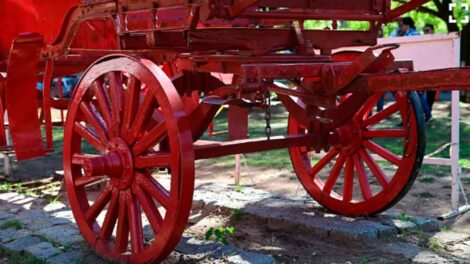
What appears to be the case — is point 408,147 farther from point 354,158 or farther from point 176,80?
point 176,80

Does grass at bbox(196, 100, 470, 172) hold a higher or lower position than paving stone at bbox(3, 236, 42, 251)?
lower

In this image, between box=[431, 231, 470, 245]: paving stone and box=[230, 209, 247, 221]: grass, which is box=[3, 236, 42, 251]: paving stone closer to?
box=[230, 209, 247, 221]: grass

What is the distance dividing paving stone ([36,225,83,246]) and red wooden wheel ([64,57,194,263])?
30cm

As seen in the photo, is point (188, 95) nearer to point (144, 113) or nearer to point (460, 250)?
point (144, 113)

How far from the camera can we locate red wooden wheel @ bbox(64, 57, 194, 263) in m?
3.57

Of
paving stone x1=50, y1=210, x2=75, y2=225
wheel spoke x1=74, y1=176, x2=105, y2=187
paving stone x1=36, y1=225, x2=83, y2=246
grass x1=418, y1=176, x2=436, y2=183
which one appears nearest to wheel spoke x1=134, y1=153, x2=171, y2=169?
wheel spoke x1=74, y1=176, x2=105, y2=187

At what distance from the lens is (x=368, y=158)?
5.34 m

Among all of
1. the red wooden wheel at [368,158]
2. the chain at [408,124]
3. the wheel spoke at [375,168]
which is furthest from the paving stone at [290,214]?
the chain at [408,124]

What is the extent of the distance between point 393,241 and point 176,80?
1.95 meters

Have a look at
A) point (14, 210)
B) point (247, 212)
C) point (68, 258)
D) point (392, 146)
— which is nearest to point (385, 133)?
point (247, 212)

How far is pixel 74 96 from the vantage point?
436 centimetres

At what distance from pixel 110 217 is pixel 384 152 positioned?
2262 millimetres

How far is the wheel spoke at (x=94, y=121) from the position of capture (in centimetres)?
421

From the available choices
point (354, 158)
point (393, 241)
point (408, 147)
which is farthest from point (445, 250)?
point (354, 158)
